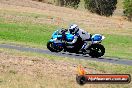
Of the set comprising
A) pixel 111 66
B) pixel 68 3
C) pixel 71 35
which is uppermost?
pixel 71 35

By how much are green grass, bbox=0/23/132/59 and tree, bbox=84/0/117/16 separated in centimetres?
3716

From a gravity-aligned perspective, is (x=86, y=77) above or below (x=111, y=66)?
above

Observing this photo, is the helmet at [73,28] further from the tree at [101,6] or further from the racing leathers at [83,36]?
the tree at [101,6]

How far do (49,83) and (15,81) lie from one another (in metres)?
1.41

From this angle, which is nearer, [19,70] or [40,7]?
[19,70]

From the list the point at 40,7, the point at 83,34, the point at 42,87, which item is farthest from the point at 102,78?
the point at 40,7

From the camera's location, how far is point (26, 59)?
69.1 ft

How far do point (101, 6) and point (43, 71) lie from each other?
228ft

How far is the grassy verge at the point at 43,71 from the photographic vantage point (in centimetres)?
1703

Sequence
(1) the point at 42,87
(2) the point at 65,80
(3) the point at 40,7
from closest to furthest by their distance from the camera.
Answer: (1) the point at 42,87 → (2) the point at 65,80 → (3) the point at 40,7

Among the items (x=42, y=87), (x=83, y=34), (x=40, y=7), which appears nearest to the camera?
(x=42, y=87)

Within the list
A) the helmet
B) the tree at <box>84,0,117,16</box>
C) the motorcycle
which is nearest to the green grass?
the motorcycle

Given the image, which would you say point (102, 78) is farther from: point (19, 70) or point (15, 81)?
point (19, 70)

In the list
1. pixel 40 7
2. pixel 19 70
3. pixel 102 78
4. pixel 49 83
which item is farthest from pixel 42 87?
pixel 40 7
